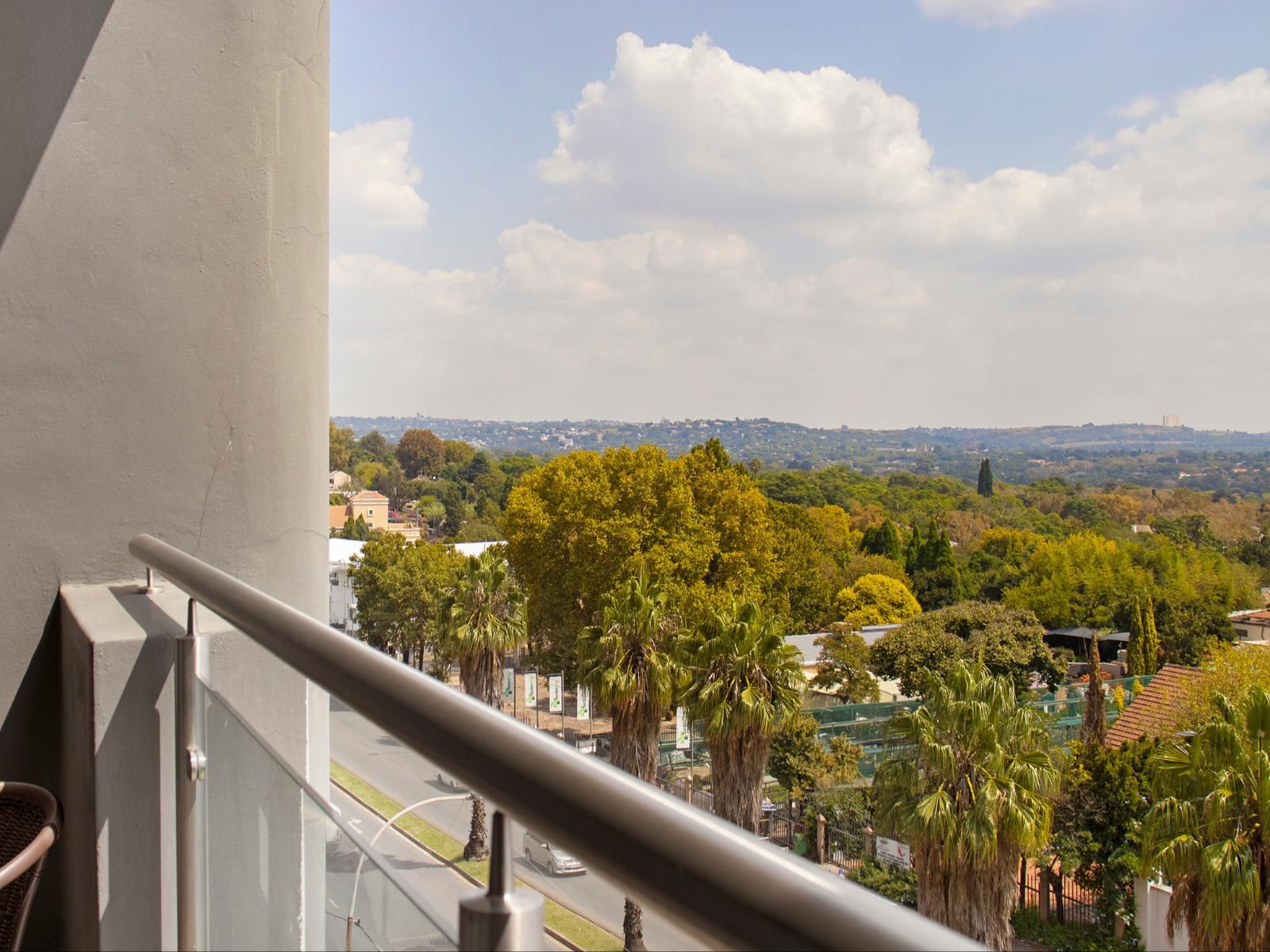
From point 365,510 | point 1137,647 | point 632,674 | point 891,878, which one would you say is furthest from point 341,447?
point 891,878

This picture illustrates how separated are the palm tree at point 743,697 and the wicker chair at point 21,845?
472 inches

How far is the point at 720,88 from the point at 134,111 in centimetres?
8085

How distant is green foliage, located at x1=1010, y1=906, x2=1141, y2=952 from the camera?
50.2ft

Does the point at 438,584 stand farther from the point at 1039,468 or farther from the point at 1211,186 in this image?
the point at 1211,186

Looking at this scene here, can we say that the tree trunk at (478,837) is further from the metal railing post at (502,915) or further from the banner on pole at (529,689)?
the banner on pole at (529,689)

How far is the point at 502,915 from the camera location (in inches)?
17.9

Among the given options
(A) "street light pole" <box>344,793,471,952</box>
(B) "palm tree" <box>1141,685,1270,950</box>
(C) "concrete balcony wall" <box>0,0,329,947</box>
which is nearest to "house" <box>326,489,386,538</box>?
(B) "palm tree" <box>1141,685,1270,950</box>

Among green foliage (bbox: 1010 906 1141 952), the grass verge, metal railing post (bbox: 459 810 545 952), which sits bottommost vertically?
green foliage (bbox: 1010 906 1141 952)

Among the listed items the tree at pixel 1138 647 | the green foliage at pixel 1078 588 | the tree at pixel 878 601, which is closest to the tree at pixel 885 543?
the green foliage at pixel 1078 588

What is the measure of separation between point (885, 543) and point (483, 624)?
23078 mm

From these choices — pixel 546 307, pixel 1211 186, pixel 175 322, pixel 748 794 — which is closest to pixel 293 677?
pixel 175 322

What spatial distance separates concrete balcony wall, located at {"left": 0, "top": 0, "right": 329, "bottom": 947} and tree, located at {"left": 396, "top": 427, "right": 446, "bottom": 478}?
200ft

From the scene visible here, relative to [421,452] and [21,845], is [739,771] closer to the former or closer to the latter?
[21,845]

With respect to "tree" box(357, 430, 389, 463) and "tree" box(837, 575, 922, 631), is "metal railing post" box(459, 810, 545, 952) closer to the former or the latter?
"tree" box(837, 575, 922, 631)
